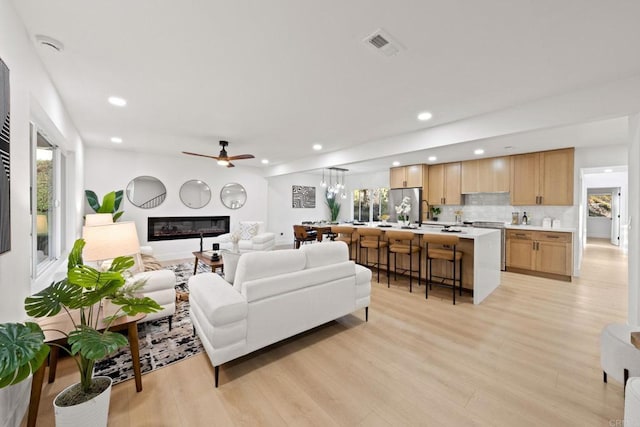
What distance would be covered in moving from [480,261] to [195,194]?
6.45m

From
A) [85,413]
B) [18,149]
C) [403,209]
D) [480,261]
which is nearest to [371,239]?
[480,261]

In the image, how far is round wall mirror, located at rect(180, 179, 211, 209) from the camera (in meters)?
6.59

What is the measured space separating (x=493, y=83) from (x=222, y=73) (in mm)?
2547

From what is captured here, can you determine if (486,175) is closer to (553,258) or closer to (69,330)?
(553,258)

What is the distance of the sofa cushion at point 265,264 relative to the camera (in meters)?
2.13

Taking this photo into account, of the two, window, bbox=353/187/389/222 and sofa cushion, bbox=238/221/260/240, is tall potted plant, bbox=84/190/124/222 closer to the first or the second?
sofa cushion, bbox=238/221/260/240

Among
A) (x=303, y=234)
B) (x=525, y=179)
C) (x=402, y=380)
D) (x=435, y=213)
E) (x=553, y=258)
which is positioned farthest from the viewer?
(x=303, y=234)

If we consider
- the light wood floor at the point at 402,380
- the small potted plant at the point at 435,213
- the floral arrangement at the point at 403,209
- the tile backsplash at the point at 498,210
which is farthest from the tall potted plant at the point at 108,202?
the tile backsplash at the point at 498,210

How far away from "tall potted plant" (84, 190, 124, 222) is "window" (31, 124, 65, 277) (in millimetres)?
1058

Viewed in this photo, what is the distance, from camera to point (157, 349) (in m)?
2.37

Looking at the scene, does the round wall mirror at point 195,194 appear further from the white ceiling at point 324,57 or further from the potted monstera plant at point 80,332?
the potted monstera plant at point 80,332

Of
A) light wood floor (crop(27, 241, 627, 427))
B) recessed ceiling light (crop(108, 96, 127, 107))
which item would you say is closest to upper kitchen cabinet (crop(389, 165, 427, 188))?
light wood floor (crop(27, 241, 627, 427))

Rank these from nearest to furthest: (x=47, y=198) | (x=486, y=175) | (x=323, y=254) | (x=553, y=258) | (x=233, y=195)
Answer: (x=323, y=254) < (x=47, y=198) < (x=553, y=258) < (x=486, y=175) < (x=233, y=195)

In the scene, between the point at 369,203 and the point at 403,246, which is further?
the point at 369,203
